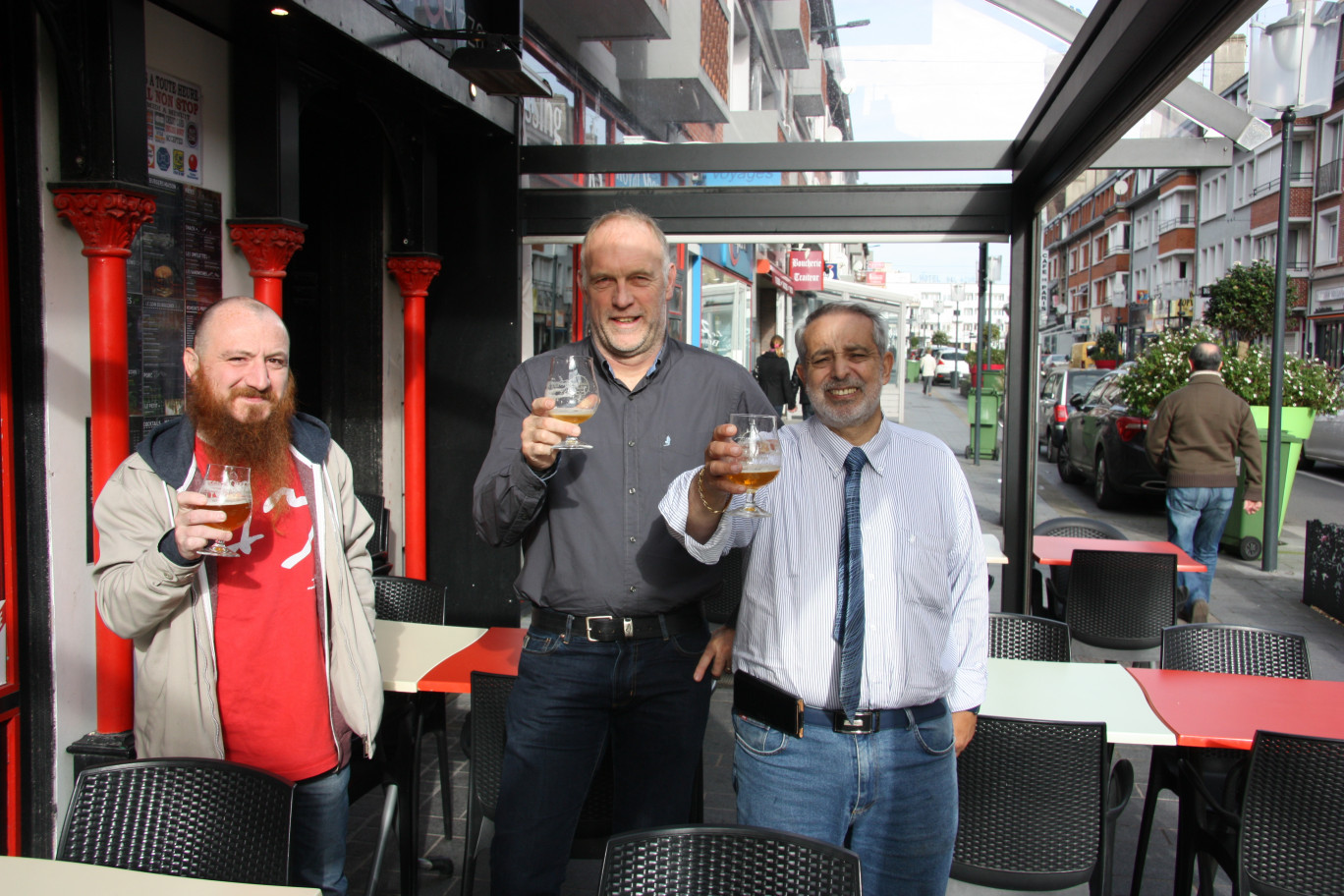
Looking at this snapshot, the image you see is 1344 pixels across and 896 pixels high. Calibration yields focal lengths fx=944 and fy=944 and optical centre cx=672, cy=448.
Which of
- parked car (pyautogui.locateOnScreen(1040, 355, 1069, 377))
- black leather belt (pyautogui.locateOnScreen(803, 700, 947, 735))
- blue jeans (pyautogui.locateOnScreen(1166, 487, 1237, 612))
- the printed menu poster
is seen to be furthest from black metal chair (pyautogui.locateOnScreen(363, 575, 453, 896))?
parked car (pyautogui.locateOnScreen(1040, 355, 1069, 377))

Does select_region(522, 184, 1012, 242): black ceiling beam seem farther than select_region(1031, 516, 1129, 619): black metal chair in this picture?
No

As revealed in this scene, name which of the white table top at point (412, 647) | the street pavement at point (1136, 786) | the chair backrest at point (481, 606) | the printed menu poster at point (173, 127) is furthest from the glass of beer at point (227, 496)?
the chair backrest at point (481, 606)

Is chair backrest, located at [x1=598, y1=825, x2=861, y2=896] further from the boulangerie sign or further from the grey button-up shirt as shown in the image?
the boulangerie sign

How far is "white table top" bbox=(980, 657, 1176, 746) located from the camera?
3020 mm

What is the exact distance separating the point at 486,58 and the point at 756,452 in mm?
3139

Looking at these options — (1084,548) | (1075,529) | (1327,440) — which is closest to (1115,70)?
(1084,548)

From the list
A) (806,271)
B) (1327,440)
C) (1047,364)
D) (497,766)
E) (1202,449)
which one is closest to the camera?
(497,766)

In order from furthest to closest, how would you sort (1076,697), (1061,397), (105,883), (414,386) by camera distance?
(1061,397) → (414,386) → (1076,697) → (105,883)

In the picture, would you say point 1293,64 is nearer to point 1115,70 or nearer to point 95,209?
point 1115,70

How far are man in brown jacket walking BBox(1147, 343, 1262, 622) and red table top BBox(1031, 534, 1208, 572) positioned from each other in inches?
63.4

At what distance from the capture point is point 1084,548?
544 cm

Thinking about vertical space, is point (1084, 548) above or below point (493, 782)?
above

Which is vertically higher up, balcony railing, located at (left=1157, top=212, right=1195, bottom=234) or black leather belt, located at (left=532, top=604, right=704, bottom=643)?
balcony railing, located at (left=1157, top=212, right=1195, bottom=234)

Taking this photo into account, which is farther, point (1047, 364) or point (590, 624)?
point (1047, 364)
